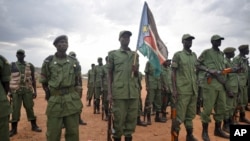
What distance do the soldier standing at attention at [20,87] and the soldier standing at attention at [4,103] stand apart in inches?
104

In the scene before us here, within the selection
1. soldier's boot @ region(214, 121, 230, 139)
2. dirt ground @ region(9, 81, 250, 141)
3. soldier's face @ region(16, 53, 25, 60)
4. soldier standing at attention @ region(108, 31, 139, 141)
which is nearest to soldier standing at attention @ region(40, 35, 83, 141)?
soldier standing at attention @ region(108, 31, 139, 141)

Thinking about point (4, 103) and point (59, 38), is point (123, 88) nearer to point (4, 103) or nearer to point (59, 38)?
point (59, 38)

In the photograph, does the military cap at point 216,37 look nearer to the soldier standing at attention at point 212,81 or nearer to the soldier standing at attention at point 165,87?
the soldier standing at attention at point 212,81

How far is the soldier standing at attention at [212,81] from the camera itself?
615 cm

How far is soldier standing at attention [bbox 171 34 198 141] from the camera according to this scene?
559cm

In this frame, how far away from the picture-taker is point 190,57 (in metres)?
5.82

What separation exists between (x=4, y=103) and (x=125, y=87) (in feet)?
7.11

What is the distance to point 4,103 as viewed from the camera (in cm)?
402

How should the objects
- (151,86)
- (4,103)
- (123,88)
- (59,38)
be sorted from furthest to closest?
(151,86)
(123,88)
(59,38)
(4,103)

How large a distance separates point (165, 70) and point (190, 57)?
372cm

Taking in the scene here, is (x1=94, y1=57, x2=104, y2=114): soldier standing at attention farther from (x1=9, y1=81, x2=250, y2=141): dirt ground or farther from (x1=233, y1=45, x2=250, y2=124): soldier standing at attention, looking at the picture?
(x1=233, y1=45, x2=250, y2=124): soldier standing at attention

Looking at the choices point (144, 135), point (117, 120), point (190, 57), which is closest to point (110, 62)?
point (117, 120)

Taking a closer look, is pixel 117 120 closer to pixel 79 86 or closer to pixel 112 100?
pixel 112 100

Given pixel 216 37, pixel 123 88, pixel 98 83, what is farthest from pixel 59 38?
pixel 98 83
